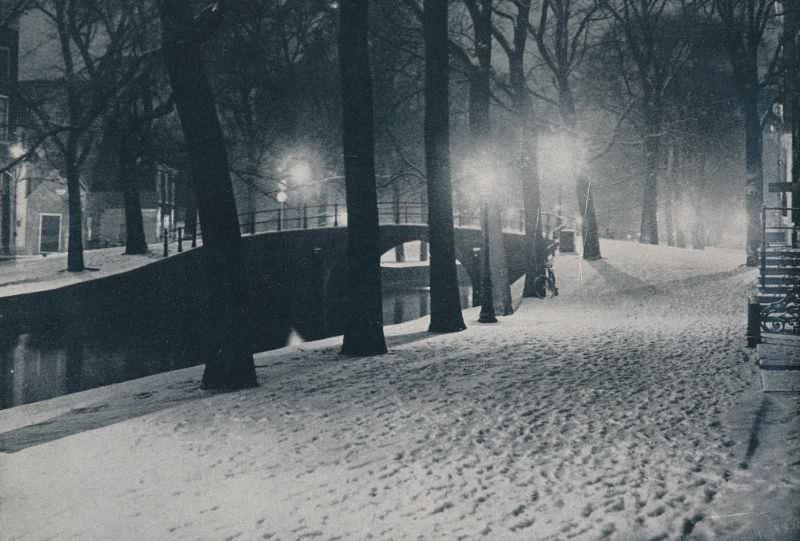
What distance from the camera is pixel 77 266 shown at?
80.2 ft

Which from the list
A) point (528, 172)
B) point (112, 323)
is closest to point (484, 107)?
point (528, 172)

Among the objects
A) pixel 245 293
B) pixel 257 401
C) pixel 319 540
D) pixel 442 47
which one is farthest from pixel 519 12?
pixel 319 540

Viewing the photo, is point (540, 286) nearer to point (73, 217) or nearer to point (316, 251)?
point (316, 251)

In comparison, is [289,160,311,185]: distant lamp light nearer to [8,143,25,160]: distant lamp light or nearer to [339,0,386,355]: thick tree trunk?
[8,143,25,160]: distant lamp light

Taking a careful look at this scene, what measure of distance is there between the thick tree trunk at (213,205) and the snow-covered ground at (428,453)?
0.52 m

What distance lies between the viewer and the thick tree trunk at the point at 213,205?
9.15 m

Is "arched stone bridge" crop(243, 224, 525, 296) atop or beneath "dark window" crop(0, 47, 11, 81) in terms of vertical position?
beneath

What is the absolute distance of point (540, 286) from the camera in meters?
22.0

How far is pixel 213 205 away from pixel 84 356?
10.6m

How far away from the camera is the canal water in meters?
15.2

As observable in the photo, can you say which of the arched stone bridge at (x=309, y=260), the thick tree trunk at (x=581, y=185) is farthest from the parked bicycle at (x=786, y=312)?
the arched stone bridge at (x=309, y=260)

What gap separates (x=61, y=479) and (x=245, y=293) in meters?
3.88

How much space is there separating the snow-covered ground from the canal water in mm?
4812

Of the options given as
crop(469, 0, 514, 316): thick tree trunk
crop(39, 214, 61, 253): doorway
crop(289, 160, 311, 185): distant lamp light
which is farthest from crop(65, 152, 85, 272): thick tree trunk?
crop(39, 214, 61, 253): doorway
